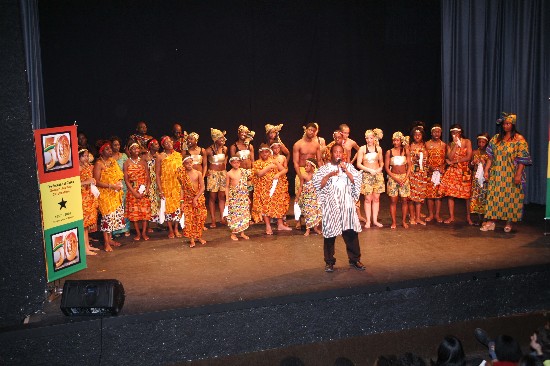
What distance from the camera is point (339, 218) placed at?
7305mm

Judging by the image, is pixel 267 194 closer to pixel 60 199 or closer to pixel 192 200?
pixel 192 200

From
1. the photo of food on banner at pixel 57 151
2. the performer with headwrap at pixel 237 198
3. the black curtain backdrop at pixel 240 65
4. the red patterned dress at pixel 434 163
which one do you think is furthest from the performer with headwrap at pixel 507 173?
the photo of food on banner at pixel 57 151

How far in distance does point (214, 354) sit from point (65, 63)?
5933mm

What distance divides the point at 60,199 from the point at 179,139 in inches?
145

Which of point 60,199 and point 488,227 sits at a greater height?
point 60,199

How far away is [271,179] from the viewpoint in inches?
365

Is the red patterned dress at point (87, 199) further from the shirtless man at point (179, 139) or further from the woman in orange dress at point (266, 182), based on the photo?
the woman in orange dress at point (266, 182)

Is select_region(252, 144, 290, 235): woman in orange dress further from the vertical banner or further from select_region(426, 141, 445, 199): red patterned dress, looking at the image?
the vertical banner

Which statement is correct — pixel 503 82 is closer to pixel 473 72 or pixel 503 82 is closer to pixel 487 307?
pixel 473 72

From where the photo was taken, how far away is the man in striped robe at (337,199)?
287 inches

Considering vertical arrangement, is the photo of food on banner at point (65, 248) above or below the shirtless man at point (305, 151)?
below

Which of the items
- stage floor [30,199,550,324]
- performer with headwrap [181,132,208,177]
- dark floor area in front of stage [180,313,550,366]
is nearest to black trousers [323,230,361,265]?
stage floor [30,199,550,324]

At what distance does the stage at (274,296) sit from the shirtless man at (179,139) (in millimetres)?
1714

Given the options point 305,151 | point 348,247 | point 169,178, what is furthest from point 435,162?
point 169,178
